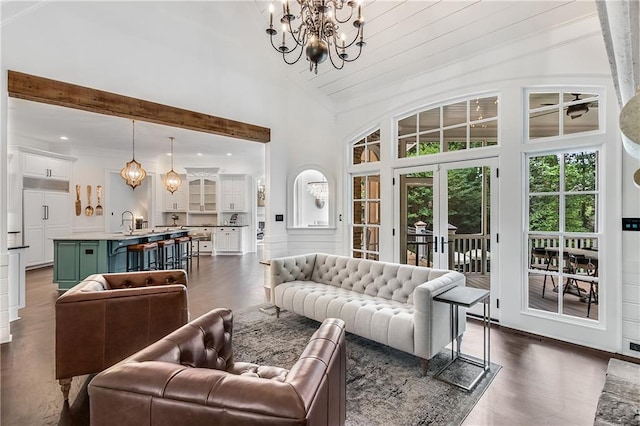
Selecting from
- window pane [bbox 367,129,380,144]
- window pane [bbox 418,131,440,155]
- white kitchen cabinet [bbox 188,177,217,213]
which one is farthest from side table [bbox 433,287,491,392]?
white kitchen cabinet [bbox 188,177,217,213]

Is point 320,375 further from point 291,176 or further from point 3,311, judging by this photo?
point 291,176

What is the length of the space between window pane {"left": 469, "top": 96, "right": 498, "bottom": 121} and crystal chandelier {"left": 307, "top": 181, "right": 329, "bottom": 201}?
298cm

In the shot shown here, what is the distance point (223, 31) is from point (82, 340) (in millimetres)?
4494

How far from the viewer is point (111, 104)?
3.88 metres

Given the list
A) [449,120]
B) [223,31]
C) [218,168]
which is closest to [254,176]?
[218,168]

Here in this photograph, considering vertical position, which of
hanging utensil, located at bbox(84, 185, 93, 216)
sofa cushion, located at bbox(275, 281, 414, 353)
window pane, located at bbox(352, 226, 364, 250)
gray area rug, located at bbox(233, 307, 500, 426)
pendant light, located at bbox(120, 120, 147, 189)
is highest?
pendant light, located at bbox(120, 120, 147, 189)

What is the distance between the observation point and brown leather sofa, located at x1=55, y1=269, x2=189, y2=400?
87.4 inches

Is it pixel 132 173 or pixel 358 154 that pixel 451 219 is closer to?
pixel 358 154

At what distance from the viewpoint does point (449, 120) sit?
4262 mm

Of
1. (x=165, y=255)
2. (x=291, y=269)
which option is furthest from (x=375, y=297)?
(x=165, y=255)

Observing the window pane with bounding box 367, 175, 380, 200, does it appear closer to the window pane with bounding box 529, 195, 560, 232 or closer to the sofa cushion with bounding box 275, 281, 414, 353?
the sofa cushion with bounding box 275, 281, 414, 353

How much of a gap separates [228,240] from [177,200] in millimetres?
2217

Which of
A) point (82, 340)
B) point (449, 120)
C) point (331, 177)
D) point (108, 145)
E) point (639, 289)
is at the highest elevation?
point (108, 145)

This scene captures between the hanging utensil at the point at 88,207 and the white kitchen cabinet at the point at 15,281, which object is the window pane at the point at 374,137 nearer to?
the white kitchen cabinet at the point at 15,281
